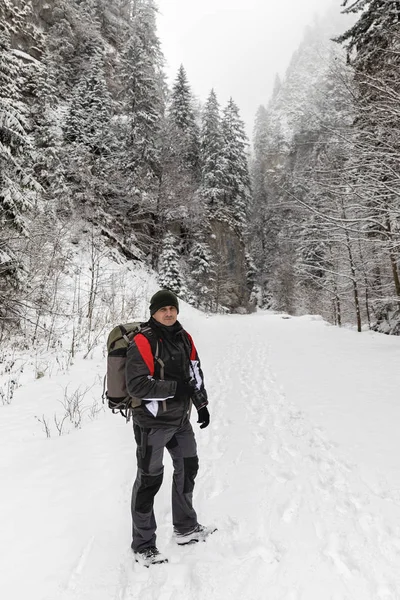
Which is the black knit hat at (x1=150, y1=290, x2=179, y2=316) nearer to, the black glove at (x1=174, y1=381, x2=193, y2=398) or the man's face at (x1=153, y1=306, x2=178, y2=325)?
the man's face at (x1=153, y1=306, x2=178, y2=325)

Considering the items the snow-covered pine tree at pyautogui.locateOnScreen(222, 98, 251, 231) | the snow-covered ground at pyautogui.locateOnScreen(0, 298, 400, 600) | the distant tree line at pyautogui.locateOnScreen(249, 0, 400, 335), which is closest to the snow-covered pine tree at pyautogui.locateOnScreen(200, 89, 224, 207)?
the snow-covered pine tree at pyautogui.locateOnScreen(222, 98, 251, 231)

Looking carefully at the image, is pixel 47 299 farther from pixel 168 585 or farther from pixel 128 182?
pixel 128 182

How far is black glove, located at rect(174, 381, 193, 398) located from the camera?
254 cm

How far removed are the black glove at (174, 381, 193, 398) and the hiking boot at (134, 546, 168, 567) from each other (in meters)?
1.22

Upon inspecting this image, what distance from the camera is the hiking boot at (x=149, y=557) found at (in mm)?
2420

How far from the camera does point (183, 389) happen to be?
8.41 feet

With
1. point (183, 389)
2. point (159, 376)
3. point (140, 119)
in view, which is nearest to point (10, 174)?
point (159, 376)

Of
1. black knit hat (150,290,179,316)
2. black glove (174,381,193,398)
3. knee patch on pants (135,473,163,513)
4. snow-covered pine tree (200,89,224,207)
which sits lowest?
knee patch on pants (135,473,163,513)

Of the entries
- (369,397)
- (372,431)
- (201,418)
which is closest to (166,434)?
(201,418)

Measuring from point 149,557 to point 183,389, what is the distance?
131 cm

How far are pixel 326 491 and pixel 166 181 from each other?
26452 millimetres

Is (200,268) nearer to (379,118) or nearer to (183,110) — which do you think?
(183,110)

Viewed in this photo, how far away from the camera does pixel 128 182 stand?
2333 cm

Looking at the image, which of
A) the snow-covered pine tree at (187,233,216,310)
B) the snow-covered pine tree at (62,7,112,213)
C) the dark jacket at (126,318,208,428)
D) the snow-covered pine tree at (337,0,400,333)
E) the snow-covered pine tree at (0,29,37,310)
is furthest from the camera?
the snow-covered pine tree at (187,233,216,310)
